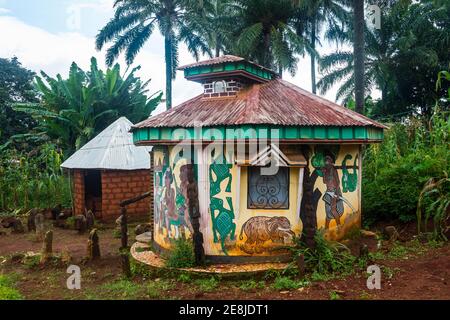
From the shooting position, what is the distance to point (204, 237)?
7.89 m

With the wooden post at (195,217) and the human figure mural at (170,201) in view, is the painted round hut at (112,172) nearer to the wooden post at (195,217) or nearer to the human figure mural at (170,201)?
the human figure mural at (170,201)

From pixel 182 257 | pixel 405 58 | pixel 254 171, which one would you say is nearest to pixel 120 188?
pixel 182 257

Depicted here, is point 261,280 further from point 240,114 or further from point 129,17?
point 129,17

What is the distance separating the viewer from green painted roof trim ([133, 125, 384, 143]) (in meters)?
7.26

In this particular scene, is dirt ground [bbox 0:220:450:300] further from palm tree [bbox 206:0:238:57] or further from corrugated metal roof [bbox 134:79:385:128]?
palm tree [bbox 206:0:238:57]

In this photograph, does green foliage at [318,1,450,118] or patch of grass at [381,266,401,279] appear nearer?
patch of grass at [381,266,401,279]

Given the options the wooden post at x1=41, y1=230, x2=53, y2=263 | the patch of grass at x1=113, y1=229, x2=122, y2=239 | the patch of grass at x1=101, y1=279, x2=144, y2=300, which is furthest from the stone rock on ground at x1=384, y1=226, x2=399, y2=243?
the wooden post at x1=41, y1=230, x2=53, y2=263

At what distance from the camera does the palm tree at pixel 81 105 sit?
1914cm

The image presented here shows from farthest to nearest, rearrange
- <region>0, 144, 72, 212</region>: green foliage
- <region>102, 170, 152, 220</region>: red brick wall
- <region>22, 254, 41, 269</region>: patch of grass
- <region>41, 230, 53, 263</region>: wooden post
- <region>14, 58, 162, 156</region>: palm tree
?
<region>14, 58, 162, 156</region>: palm tree, <region>0, 144, 72, 212</region>: green foliage, <region>102, 170, 152, 220</region>: red brick wall, <region>41, 230, 53, 263</region>: wooden post, <region>22, 254, 41, 269</region>: patch of grass

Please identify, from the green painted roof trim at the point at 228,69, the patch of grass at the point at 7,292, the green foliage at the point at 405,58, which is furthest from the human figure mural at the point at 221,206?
the green foliage at the point at 405,58

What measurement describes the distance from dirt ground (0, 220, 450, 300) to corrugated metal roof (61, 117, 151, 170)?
529 cm

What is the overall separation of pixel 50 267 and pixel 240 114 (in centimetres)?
530

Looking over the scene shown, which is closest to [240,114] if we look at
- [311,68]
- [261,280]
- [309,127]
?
[309,127]

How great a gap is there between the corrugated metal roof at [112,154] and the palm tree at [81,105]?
3.43 m
